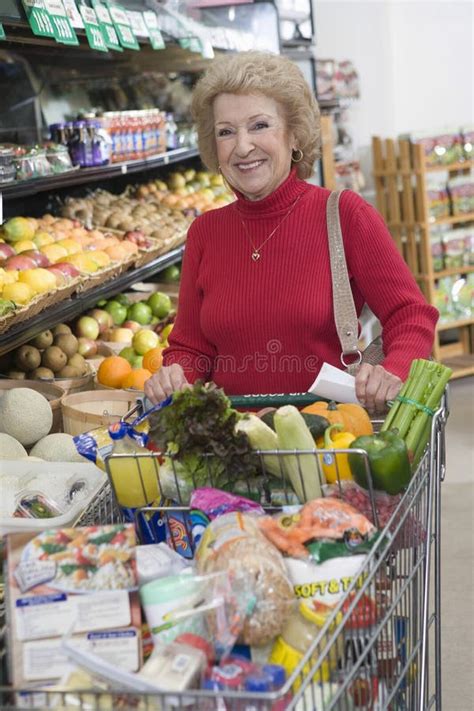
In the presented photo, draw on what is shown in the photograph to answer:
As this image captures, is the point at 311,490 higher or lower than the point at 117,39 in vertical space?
lower

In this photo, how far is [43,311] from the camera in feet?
11.5

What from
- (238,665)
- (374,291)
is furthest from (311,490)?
(374,291)

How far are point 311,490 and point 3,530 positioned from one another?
2.48ft

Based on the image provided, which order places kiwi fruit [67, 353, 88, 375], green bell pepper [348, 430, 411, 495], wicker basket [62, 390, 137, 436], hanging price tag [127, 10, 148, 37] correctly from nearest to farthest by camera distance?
green bell pepper [348, 430, 411, 495], wicker basket [62, 390, 137, 436], kiwi fruit [67, 353, 88, 375], hanging price tag [127, 10, 148, 37]

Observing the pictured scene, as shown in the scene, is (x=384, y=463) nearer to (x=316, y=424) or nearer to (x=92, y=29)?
(x=316, y=424)

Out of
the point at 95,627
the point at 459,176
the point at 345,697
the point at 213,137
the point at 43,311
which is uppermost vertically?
the point at 213,137

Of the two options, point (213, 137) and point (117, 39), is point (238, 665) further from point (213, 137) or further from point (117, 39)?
point (117, 39)

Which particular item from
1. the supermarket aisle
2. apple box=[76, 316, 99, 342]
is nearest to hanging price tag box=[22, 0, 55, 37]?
apple box=[76, 316, 99, 342]

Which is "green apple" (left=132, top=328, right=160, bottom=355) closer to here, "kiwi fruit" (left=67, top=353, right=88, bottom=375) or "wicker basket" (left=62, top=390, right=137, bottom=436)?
"kiwi fruit" (left=67, top=353, right=88, bottom=375)

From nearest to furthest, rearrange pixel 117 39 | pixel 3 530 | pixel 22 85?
pixel 3 530 < pixel 117 39 < pixel 22 85

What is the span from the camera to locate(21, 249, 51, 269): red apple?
3865 millimetres

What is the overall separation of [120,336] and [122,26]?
1.33m

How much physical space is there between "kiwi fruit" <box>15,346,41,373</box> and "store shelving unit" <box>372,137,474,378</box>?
3.88 metres

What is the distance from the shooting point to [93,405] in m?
3.45
